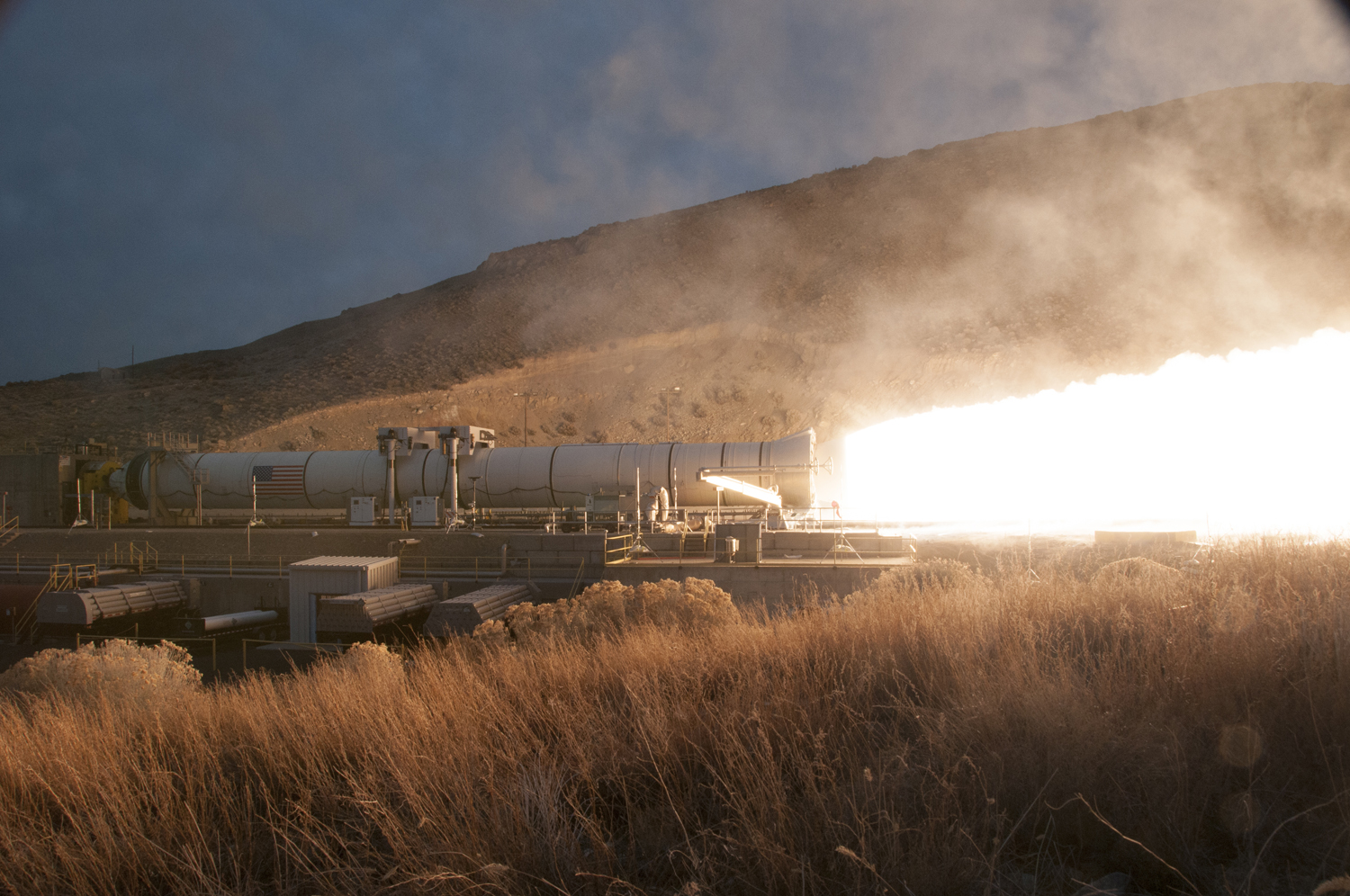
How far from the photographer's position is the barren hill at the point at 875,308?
54.2 meters

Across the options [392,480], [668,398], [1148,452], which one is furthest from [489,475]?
[668,398]

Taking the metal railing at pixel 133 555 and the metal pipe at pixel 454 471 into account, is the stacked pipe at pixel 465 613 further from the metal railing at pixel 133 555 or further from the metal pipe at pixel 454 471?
the metal railing at pixel 133 555

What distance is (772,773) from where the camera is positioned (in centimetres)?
356

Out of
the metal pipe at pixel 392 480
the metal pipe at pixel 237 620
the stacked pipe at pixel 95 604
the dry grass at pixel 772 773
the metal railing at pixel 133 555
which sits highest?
the metal pipe at pixel 392 480

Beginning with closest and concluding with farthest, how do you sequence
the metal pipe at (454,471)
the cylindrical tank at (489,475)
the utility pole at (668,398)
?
the cylindrical tank at (489,475)
the metal pipe at (454,471)
the utility pole at (668,398)

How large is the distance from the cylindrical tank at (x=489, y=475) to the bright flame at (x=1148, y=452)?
15.3 ft

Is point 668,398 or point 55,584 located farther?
point 668,398

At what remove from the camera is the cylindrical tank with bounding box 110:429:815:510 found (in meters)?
25.1

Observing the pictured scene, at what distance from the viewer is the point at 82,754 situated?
480 cm

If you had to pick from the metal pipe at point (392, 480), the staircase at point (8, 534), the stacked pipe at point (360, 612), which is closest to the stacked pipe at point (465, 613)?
the stacked pipe at point (360, 612)

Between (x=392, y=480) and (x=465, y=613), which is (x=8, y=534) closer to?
(x=392, y=480)

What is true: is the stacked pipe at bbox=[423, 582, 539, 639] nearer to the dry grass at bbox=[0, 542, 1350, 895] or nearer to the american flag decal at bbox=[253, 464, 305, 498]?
the american flag decal at bbox=[253, 464, 305, 498]

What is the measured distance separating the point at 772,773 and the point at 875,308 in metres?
63.5

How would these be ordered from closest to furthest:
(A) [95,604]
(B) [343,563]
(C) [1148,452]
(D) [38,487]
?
1. (B) [343,563]
2. (A) [95,604]
3. (C) [1148,452]
4. (D) [38,487]
